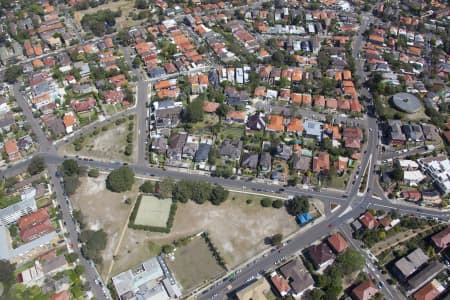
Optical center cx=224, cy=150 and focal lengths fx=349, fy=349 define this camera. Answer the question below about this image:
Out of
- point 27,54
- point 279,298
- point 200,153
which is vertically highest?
point 27,54

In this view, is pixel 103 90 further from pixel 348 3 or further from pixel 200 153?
pixel 348 3

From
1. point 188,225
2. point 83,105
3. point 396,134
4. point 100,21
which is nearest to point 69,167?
point 83,105

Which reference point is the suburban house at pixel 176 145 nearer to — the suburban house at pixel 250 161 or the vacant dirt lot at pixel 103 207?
the vacant dirt lot at pixel 103 207

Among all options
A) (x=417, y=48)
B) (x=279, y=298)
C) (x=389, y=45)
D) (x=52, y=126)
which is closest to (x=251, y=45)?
(x=389, y=45)

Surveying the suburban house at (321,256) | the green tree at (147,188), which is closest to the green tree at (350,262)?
the suburban house at (321,256)

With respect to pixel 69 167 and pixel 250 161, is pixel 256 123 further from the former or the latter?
pixel 69 167
